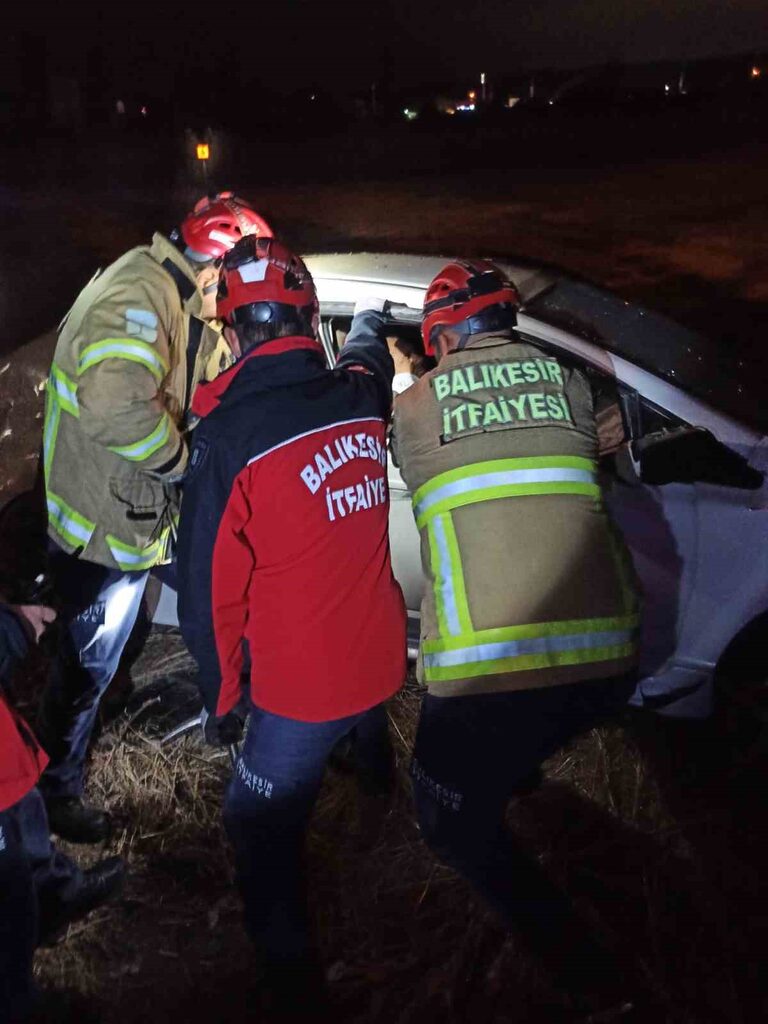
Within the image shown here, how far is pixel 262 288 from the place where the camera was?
2098 mm

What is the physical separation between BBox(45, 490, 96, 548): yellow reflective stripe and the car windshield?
1.68 metres

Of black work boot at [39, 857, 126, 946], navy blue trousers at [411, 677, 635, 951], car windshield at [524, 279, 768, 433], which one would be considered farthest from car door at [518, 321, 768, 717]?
black work boot at [39, 857, 126, 946]

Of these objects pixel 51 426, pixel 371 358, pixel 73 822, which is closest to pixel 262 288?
pixel 371 358

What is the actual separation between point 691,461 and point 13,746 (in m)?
2.13

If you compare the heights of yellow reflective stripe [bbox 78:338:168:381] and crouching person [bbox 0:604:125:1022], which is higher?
yellow reflective stripe [bbox 78:338:168:381]

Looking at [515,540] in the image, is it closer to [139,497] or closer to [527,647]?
[527,647]

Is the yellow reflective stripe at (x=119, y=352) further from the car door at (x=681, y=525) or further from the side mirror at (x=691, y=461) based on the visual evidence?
the side mirror at (x=691, y=461)

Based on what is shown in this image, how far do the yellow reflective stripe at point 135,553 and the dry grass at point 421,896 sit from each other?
89 cm

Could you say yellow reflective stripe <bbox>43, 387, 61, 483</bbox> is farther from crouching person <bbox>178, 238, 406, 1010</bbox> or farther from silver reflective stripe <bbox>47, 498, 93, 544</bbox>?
crouching person <bbox>178, 238, 406, 1010</bbox>

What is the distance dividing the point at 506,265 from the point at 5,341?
6198 mm

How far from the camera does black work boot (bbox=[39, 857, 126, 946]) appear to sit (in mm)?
2514

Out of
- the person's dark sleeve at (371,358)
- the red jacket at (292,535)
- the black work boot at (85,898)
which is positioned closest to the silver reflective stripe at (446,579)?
the red jacket at (292,535)

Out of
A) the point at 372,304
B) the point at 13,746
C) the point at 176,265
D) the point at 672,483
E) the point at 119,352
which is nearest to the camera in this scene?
the point at 13,746

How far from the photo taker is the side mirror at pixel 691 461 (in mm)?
2773
